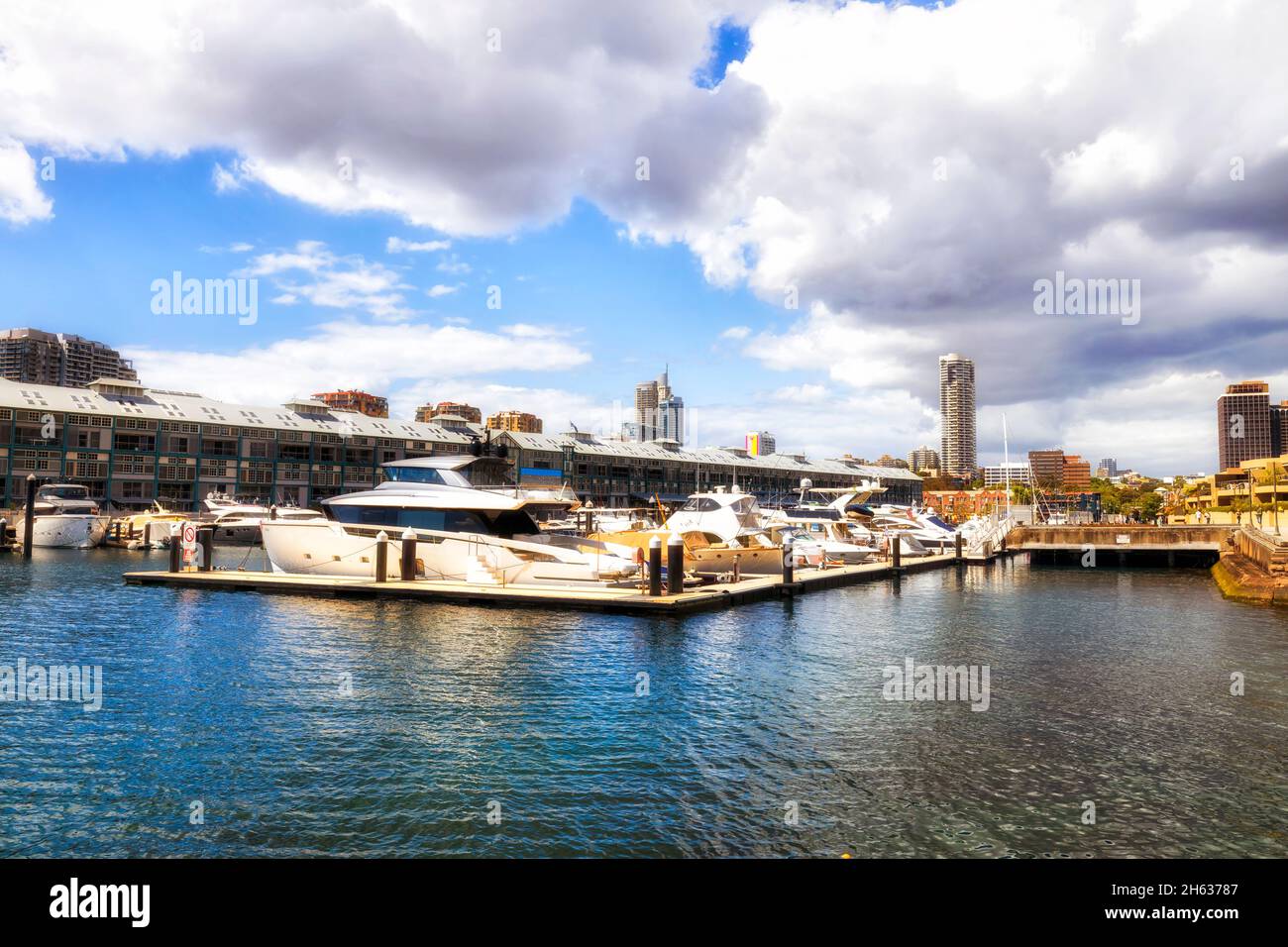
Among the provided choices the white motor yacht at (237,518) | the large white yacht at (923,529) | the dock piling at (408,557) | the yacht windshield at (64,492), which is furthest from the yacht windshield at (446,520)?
the yacht windshield at (64,492)

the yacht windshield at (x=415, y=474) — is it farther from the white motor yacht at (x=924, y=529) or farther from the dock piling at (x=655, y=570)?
the white motor yacht at (x=924, y=529)

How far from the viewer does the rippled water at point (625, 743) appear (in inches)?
356

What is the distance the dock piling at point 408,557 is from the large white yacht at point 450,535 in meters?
0.66

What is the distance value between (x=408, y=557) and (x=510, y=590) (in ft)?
15.9

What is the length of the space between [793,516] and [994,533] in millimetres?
20476

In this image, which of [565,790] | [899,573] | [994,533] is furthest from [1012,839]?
[994,533]

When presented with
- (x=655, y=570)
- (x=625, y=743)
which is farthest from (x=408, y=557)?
(x=625, y=743)

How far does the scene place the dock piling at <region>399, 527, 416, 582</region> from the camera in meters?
28.9

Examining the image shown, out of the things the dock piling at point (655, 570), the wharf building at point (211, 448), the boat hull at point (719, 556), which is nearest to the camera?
the dock piling at point (655, 570)

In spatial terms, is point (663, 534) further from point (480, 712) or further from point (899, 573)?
point (480, 712)

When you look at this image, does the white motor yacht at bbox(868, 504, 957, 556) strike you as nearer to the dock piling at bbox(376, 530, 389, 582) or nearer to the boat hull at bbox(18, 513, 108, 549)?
the dock piling at bbox(376, 530, 389, 582)

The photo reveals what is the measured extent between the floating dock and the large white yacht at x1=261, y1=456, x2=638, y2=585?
2.86ft

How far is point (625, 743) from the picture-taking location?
1227 cm

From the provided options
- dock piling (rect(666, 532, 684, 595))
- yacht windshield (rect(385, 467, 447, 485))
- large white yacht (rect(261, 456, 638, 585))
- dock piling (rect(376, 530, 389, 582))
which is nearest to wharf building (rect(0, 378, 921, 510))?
yacht windshield (rect(385, 467, 447, 485))
